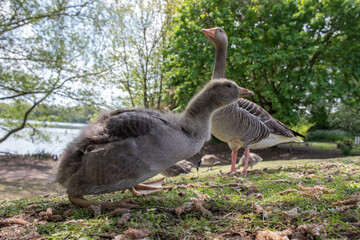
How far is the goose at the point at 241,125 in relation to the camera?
18.7ft

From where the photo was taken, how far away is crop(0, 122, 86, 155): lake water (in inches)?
625

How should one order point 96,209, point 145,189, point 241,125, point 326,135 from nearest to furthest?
point 96,209 < point 145,189 < point 241,125 < point 326,135

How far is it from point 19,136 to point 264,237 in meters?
17.7

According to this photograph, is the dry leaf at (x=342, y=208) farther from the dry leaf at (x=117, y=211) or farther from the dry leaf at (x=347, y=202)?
the dry leaf at (x=117, y=211)

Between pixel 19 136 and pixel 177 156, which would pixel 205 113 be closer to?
pixel 177 156

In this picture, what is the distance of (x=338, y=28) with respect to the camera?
1653 cm

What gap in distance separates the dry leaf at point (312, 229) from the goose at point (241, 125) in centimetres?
345

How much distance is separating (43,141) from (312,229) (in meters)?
17.2

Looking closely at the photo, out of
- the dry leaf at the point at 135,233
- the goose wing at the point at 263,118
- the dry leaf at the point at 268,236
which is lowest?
the dry leaf at the point at 135,233

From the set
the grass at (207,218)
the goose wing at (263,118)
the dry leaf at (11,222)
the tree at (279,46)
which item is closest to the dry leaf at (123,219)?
the grass at (207,218)

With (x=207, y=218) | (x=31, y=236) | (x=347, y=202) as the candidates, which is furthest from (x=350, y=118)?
(x=31, y=236)

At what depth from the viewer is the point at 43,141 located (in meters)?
15.9

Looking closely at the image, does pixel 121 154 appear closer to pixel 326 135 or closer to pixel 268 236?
pixel 268 236

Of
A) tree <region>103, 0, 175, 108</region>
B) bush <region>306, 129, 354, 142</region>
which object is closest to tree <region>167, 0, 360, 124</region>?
tree <region>103, 0, 175, 108</region>
